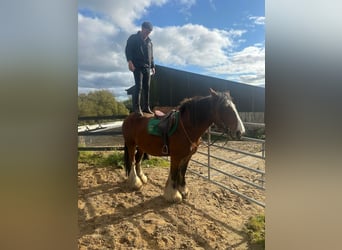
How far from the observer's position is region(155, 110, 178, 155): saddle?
3.72 feet

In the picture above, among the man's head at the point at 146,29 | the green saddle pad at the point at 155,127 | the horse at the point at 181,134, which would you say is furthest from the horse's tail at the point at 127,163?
the man's head at the point at 146,29

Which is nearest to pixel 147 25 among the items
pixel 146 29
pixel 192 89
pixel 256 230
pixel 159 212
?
pixel 146 29

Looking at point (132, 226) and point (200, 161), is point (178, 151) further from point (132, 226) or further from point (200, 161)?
point (132, 226)

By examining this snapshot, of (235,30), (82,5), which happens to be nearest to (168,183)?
(235,30)

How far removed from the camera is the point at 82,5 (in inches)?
40.9

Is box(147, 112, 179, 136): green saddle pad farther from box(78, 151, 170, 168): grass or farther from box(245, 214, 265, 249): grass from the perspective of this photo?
box(245, 214, 265, 249): grass

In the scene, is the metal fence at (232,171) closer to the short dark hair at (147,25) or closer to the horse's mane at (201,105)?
the horse's mane at (201,105)

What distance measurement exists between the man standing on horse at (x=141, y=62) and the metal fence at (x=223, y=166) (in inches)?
4.6

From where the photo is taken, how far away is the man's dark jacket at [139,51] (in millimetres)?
1041

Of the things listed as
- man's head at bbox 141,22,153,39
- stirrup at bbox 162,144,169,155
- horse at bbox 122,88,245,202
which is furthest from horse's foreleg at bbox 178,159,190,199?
man's head at bbox 141,22,153,39

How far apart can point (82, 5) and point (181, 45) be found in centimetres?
44

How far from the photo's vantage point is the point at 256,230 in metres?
1.00

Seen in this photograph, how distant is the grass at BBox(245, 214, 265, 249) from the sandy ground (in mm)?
18

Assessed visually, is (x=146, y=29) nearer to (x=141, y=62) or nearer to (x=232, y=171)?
(x=141, y=62)
